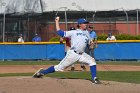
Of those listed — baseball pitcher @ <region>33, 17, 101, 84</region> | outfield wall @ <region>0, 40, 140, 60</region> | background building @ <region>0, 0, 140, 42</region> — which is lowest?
outfield wall @ <region>0, 40, 140, 60</region>

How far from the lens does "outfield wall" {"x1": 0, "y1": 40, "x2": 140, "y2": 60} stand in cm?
2703

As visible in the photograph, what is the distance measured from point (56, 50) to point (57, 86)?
16.8 metres

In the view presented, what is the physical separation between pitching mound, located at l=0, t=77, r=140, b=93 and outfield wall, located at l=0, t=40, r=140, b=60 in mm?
15482

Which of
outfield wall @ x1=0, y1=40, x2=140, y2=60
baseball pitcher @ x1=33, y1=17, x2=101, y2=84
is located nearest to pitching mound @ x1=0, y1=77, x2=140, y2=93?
baseball pitcher @ x1=33, y1=17, x2=101, y2=84

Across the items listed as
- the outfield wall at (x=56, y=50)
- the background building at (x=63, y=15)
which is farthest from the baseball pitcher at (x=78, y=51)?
the background building at (x=63, y=15)

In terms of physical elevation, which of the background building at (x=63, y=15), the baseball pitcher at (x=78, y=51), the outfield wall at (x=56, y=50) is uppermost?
the background building at (x=63, y=15)

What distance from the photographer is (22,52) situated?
27.8m

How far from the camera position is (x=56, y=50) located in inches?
1085

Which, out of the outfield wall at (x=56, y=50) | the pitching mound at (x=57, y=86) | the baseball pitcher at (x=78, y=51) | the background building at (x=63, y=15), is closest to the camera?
the pitching mound at (x=57, y=86)

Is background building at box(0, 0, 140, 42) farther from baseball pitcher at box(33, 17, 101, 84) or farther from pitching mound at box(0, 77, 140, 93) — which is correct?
pitching mound at box(0, 77, 140, 93)

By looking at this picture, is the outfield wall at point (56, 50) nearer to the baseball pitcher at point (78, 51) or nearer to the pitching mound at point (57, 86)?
the baseball pitcher at point (78, 51)

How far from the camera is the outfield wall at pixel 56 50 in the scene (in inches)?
1064

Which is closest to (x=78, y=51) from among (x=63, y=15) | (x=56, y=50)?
(x=56, y=50)

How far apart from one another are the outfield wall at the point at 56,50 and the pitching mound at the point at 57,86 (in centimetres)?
1548
